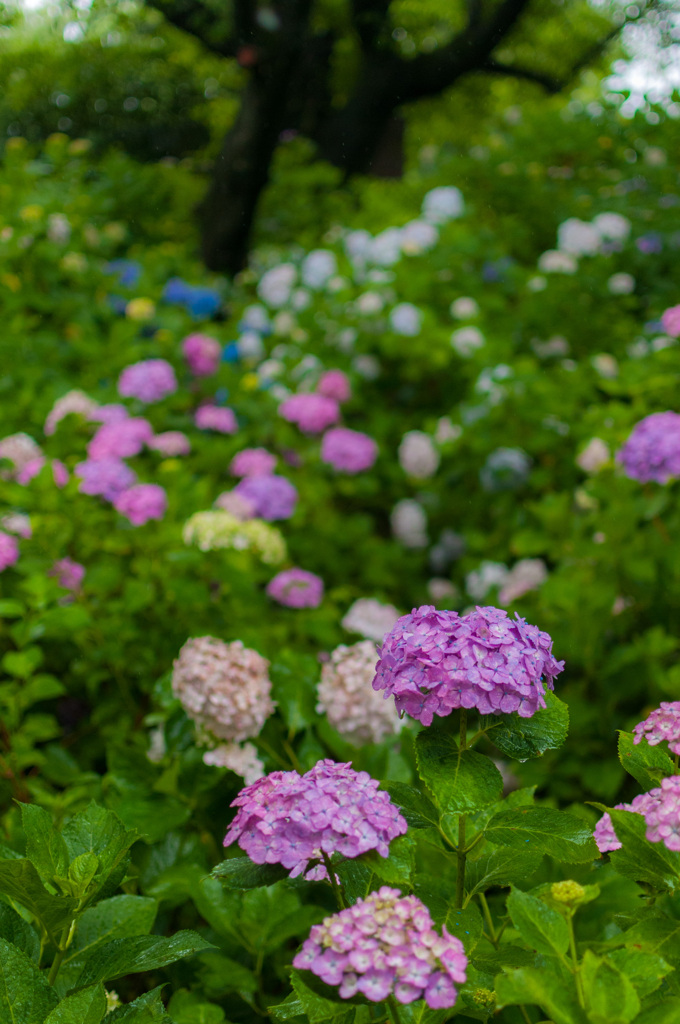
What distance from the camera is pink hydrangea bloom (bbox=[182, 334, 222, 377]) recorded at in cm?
355

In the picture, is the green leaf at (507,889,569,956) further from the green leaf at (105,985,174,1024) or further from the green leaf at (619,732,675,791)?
the green leaf at (105,985,174,1024)

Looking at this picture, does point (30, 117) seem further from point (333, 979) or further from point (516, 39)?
point (333, 979)

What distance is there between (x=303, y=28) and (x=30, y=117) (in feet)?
16.4

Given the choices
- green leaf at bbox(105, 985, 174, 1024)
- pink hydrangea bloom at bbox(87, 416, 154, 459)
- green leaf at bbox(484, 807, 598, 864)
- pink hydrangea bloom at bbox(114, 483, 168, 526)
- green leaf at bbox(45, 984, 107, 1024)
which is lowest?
pink hydrangea bloom at bbox(87, 416, 154, 459)

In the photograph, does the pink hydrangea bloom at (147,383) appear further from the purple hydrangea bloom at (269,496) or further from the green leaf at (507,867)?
the green leaf at (507,867)

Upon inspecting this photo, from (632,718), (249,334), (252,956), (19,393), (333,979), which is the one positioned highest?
(333,979)

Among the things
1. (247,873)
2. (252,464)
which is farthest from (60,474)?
(247,873)

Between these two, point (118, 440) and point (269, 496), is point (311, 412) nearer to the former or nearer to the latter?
point (269, 496)

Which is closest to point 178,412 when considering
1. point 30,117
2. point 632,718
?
point 632,718

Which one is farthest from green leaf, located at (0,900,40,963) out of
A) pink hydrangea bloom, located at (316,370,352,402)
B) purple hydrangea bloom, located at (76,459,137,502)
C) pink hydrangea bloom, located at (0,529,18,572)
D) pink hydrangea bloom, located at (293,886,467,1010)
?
pink hydrangea bloom, located at (316,370,352,402)

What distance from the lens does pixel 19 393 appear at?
2826mm

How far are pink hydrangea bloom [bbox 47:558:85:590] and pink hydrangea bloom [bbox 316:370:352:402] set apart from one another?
1593mm

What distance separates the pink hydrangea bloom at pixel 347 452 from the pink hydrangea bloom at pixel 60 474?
3.36 ft

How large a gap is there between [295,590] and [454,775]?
4.71 ft
